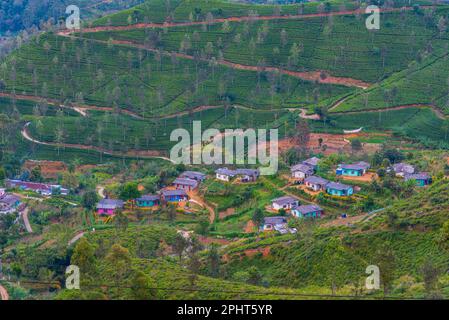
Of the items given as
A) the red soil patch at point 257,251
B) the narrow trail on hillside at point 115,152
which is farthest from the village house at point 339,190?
the narrow trail on hillside at point 115,152

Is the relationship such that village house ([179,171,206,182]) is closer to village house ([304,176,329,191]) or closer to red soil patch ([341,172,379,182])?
village house ([304,176,329,191])

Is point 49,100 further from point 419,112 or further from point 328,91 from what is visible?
point 419,112

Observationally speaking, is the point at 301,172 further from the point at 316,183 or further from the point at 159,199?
the point at 159,199

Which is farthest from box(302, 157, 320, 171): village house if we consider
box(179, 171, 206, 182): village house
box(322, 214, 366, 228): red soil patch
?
box(322, 214, 366, 228): red soil patch

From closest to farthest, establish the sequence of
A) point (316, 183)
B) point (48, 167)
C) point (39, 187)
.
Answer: point (316, 183) < point (39, 187) < point (48, 167)

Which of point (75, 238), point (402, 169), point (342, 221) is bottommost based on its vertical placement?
point (75, 238)

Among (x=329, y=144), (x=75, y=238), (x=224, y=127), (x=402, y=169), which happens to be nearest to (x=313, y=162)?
(x=402, y=169)
